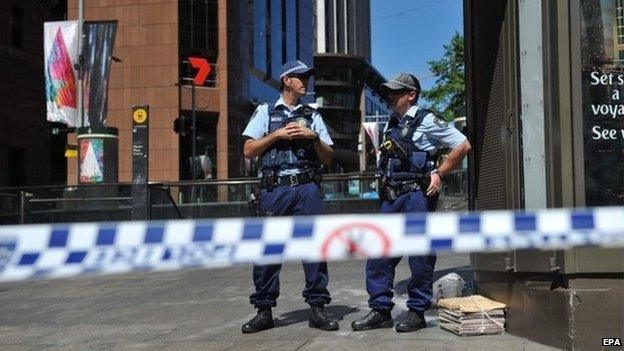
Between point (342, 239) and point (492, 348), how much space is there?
5.44 feet

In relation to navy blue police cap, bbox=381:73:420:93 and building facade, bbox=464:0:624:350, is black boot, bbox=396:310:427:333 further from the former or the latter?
navy blue police cap, bbox=381:73:420:93

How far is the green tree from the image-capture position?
3566 cm

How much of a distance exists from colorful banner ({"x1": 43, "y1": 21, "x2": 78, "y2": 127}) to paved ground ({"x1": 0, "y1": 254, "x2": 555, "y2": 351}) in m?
13.7

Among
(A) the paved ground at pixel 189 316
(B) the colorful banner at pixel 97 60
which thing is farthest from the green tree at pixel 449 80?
(A) the paved ground at pixel 189 316

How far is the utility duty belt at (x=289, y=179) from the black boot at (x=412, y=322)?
4.12ft

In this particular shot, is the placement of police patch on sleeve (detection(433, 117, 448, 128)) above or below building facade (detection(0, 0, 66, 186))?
below

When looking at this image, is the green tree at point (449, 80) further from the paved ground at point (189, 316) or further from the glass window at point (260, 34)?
the paved ground at point (189, 316)

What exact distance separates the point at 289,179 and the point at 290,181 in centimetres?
2

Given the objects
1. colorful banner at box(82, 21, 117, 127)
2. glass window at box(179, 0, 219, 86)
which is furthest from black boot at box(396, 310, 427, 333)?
glass window at box(179, 0, 219, 86)

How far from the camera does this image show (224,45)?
41.7 m

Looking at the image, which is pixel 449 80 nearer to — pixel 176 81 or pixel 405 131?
pixel 176 81

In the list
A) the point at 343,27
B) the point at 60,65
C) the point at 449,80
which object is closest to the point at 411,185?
the point at 60,65

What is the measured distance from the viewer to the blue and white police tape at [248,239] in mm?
3332

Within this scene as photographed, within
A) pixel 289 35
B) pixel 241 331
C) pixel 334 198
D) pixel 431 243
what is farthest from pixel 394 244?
pixel 289 35
